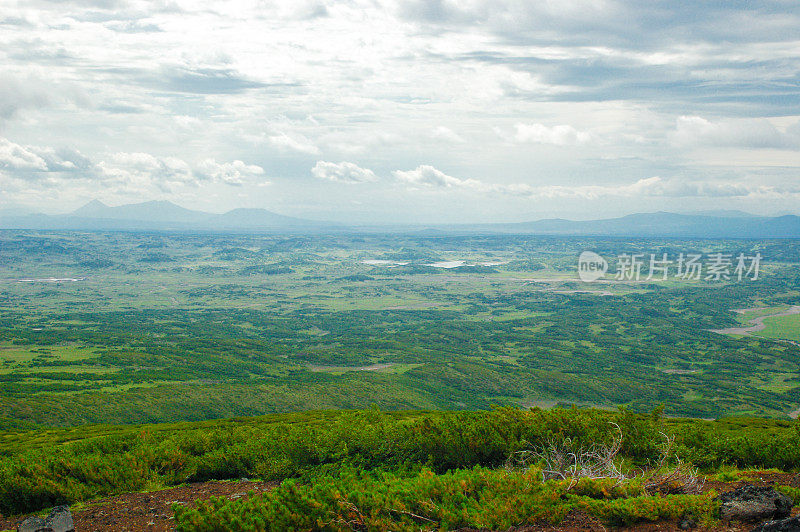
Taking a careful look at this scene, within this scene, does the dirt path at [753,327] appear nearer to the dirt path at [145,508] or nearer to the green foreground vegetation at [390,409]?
the green foreground vegetation at [390,409]

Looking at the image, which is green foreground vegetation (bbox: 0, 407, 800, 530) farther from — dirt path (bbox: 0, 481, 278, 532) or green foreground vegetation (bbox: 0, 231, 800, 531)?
dirt path (bbox: 0, 481, 278, 532)

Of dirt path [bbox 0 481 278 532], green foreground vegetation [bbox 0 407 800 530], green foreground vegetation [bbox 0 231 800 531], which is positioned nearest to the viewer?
green foreground vegetation [bbox 0 231 800 531]

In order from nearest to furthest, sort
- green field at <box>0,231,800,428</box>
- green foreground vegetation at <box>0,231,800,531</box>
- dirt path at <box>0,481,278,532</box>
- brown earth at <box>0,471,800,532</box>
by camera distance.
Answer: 1. brown earth at <box>0,471,800,532</box>
2. green foreground vegetation at <box>0,231,800,531</box>
3. dirt path at <box>0,481,278,532</box>
4. green field at <box>0,231,800,428</box>

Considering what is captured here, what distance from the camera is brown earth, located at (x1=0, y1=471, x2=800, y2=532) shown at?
1080 cm

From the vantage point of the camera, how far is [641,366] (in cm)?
12950

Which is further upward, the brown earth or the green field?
the brown earth

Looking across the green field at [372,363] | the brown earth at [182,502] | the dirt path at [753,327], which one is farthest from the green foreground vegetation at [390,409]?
the dirt path at [753,327]

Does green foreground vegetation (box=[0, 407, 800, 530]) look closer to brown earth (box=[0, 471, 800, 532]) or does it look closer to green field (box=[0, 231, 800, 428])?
brown earth (box=[0, 471, 800, 532])

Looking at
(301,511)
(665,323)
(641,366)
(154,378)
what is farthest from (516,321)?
(301,511)

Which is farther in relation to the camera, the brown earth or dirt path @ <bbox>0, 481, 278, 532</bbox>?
dirt path @ <bbox>0, 481, 278, 532</bbox>

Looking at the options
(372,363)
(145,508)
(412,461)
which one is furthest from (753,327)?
(145,508)

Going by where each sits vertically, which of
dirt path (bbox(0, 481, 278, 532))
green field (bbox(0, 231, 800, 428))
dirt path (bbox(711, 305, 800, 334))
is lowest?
green field (bbox(0, 231, 800, 428))

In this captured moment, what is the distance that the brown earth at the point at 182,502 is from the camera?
1080 centimetres

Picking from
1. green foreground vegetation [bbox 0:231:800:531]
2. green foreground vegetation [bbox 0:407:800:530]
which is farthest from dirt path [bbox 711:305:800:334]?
green foreground vegetation [bbox 0:407:800:530]
